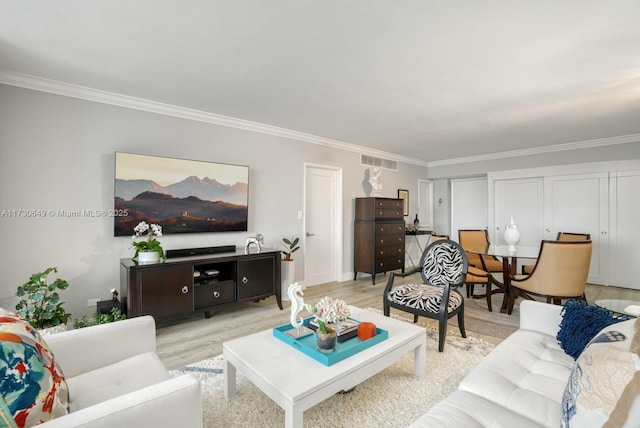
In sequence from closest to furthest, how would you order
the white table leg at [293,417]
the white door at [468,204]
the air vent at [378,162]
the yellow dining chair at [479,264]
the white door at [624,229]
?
the white table leg at [293,417] < the yellow dining chair at [479,264] < the white door at [624,229] < the air vent at [378,162] < the white door at [468,204]

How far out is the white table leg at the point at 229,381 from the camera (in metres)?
1.91

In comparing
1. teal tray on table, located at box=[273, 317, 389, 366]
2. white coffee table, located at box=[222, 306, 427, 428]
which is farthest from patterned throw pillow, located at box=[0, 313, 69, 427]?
teal tray on table, located at box=[273, 317, 389, 366]

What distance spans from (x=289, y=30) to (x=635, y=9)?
6.87 feet

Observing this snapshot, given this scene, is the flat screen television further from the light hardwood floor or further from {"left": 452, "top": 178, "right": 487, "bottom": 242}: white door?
{"left": 452, "top": 178, "right": 487, "bottom": 242}: white door

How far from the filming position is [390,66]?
2527 millimetres

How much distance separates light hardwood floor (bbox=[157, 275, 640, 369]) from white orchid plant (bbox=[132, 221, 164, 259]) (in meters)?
0.82

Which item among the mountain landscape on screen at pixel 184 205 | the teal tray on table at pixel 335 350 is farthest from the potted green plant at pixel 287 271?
the teal tray on table at pixel 335 350

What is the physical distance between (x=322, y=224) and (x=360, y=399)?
11.1 feet

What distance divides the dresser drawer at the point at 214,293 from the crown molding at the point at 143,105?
1989 millimetres

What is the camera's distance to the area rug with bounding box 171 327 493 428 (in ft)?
5.78

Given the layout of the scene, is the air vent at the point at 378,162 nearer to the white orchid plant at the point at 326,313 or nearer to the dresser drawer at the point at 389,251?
the dresser drawer at the point at 389,251

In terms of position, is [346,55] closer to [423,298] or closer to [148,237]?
[423,298]

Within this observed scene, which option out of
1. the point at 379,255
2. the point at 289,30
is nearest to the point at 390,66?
the point at 289,30

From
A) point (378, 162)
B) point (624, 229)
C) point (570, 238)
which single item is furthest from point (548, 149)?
point (378, 162)
